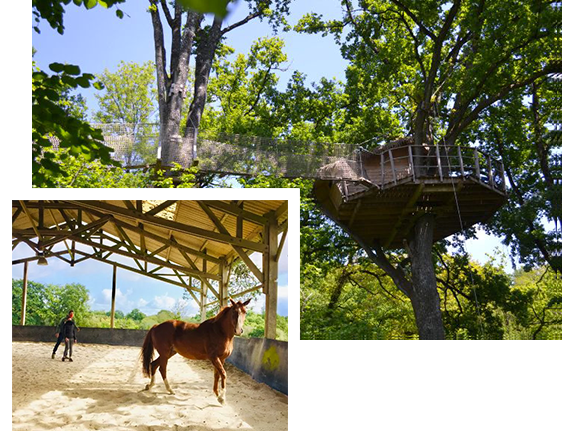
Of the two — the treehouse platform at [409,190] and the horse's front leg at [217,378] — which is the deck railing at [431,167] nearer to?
the treehouse platform at [409,190]

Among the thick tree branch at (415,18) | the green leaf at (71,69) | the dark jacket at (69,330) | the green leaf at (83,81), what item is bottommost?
the dark jacket at (69,330)

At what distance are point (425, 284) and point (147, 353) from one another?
39.0 feet

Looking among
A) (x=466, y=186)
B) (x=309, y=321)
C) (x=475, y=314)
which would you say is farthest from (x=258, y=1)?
(x=475, y=314)

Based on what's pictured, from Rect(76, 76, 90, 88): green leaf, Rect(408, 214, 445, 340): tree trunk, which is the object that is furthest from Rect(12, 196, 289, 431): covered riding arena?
Rect(408, 214, 445, 340): tree trunk

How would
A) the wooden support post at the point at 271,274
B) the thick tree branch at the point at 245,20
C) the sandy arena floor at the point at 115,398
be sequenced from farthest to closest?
1. the thick tree branch at the point at 245,20
2. the wooden support post at the point at 271,274
3. the sandy arena floor at the point at 115,398

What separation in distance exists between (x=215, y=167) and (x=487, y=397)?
732 centimetres

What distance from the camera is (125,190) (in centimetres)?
571

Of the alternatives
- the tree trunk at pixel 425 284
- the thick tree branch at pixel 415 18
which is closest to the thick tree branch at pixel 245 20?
the thick tree branch at pixel 415 18

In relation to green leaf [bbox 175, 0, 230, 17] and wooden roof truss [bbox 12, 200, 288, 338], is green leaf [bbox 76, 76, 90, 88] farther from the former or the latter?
green leaf [bbox 175, 0, 230, 17]

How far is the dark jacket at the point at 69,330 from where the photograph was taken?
5.37 meters

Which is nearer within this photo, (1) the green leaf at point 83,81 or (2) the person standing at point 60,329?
(1) the green leaf at point 83,81

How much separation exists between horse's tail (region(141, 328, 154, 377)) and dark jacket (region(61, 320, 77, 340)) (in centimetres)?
62

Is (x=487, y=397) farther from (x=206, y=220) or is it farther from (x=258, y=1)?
(x=258, y=1)

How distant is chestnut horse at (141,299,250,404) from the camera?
5410 mm
